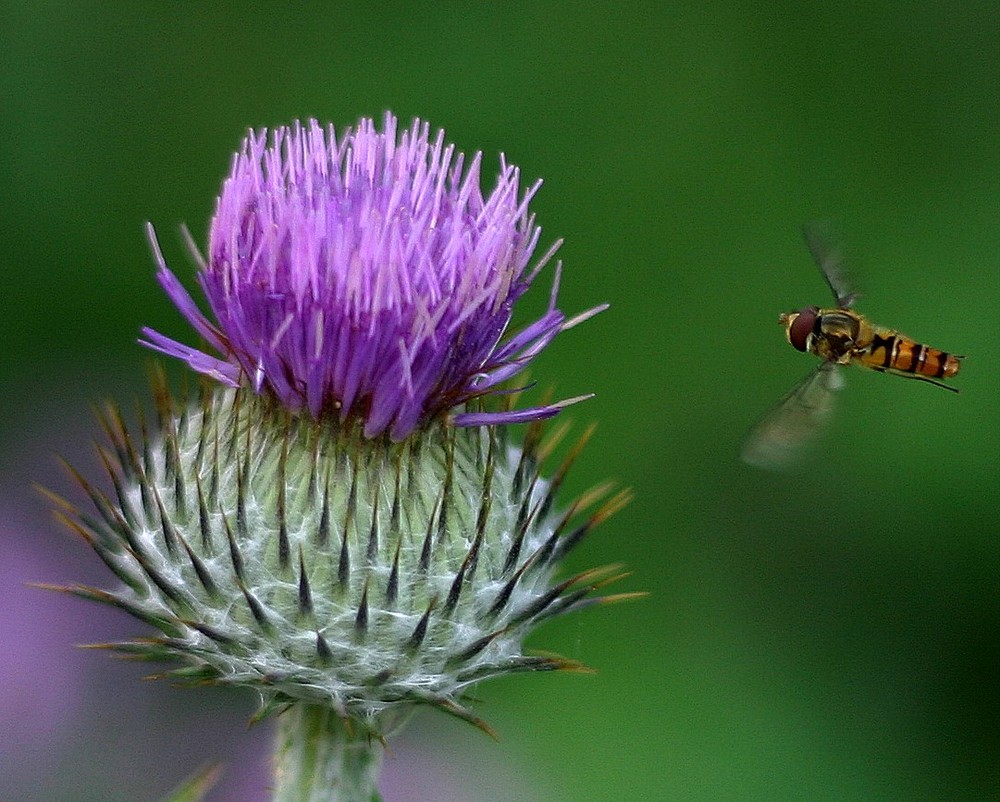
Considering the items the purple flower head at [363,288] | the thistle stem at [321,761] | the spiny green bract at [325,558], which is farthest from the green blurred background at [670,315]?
the purple flower head at [363,288]

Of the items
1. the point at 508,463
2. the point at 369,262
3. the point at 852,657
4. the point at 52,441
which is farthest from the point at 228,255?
the point at 852,657

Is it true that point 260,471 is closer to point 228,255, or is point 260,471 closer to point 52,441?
point 228,255

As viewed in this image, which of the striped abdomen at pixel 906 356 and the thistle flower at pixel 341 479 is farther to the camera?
the striped abdomen at pixel 906 356

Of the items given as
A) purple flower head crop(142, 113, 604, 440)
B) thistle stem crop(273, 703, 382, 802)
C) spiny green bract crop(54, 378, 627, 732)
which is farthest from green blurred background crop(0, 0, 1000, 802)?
purple flower head crop(142, 113, 604, 440)

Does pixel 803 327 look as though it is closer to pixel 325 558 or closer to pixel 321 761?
pixel 325 558

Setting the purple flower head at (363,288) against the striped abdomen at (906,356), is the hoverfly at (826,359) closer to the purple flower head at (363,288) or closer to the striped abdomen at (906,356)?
the striped abdomen at (906,356)

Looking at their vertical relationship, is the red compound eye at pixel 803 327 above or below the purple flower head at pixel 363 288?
above
